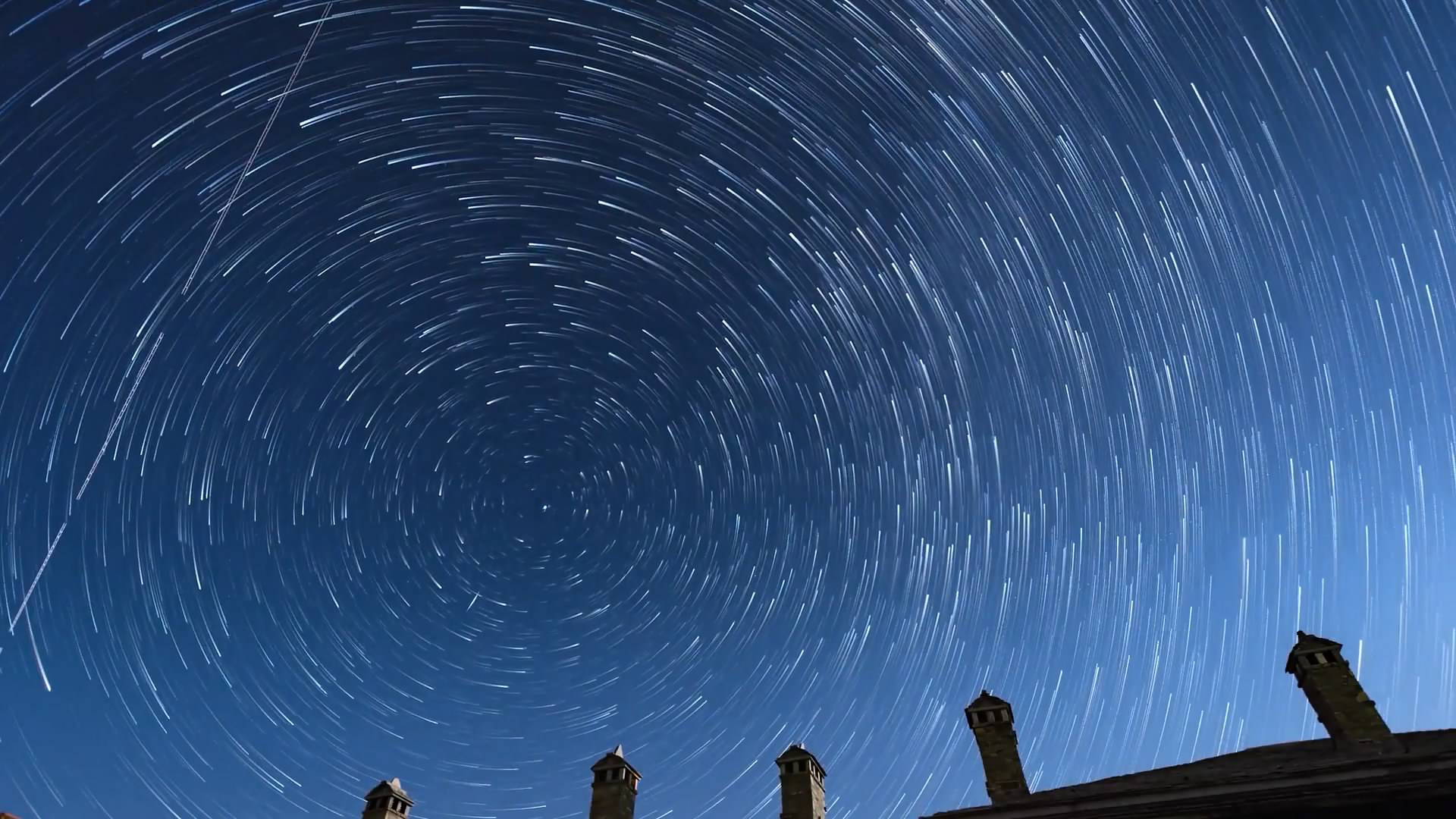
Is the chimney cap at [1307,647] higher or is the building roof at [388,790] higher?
the chimney cap at [1307,647]

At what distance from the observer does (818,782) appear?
49.5ft

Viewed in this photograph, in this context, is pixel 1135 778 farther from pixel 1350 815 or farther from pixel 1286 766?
pixel 1350 815

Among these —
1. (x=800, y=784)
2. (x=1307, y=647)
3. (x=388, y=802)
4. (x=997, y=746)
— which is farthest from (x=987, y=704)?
(x=388, y=802)

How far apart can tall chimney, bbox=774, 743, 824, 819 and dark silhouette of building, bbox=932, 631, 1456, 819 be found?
3.30 metres

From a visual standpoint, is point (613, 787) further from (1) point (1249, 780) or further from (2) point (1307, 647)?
(2) point (1307, 647)

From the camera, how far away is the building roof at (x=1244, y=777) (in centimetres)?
969

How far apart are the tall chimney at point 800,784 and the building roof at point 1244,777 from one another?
343cm

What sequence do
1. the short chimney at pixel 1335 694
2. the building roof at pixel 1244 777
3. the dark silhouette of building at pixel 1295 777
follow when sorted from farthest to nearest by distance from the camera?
the short chimney at pixel 1335 694 → the building roof at pixel 1244 777 → the dark silhouette of building at pixel 1295 777

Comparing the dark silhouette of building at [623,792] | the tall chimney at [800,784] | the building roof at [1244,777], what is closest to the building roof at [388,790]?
the dark silhouette of building at [623,792]

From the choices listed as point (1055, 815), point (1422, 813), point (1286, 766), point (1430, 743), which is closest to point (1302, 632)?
point (1430, 743)

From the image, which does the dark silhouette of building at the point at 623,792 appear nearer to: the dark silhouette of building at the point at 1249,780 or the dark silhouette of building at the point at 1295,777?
the dark silhouette of building at the point at 1249,780

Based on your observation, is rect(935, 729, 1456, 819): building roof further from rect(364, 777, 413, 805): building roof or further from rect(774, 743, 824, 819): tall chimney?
rect(364, 777, 413, 805): building roof

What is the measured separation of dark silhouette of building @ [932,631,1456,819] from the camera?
9.52 m

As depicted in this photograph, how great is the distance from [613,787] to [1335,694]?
15.2 meters
